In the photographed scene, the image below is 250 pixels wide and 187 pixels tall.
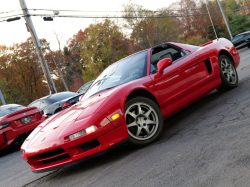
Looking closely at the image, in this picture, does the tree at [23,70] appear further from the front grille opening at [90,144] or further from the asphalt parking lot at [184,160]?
the front grille opening at [90,144]

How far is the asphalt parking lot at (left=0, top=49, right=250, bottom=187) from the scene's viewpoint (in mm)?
2330

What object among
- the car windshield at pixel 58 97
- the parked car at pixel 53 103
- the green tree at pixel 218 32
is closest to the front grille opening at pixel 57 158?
the parked car at pixel 53 103

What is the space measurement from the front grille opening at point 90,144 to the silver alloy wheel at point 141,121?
0.49 meters

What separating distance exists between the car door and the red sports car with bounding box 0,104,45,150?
184 inches

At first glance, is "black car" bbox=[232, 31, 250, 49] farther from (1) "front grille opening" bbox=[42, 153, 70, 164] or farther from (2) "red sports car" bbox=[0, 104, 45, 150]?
(1) "front grille opening" bbox=[42, 153, 70, 164]

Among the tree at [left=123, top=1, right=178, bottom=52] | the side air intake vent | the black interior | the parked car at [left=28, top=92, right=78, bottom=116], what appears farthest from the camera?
the tree at [left=123, top=1, right=178, bottom=52]

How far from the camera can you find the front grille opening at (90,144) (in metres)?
3.31

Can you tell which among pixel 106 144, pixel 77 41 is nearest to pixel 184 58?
pixel 106 144

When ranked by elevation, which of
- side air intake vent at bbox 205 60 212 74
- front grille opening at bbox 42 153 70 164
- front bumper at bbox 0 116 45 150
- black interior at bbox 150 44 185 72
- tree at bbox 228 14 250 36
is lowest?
front grille opening at bbox 42 153 70 164

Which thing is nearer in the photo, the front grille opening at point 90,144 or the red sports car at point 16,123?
the front grille opening at point 90,144

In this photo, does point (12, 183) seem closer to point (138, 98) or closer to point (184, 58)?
→ point (138, 98)

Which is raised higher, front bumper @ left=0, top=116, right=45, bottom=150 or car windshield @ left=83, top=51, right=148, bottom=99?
car windshield @ left=83, top=51, right=148, bottom=99

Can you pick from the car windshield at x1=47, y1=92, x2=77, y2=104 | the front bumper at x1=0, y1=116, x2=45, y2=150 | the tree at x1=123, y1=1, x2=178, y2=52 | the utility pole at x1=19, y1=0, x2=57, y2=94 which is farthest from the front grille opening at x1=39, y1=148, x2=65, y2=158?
the tree at x1=123, y1=1, x2=178, y2=52

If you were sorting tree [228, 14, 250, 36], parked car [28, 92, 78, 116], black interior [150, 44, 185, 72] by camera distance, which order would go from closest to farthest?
black interior [150, 44, 185, 72], parked car [28, 92, 78, 116], tree [228, 14, 250, 36]
